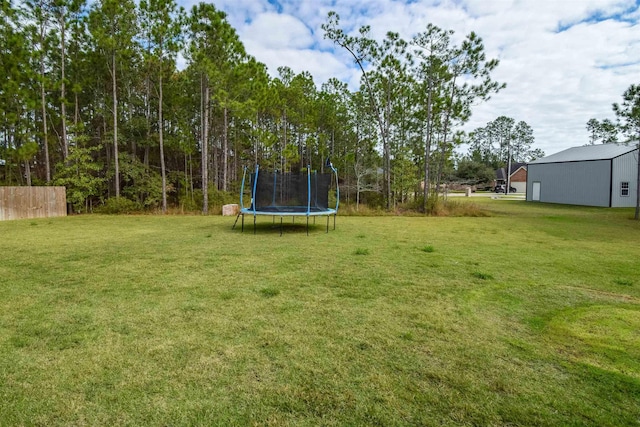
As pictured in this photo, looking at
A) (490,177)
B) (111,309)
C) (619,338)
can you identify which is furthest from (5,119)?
(490,177)

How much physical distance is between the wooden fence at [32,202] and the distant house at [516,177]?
42.5m

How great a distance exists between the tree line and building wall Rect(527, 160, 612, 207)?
864 cm

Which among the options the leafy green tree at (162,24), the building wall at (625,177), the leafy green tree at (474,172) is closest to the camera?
the leafy green tree at (162,24)

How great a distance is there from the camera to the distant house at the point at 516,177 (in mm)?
40469

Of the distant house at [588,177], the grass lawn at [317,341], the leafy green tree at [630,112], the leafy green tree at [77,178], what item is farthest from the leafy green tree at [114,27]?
the distant house at [588,177]

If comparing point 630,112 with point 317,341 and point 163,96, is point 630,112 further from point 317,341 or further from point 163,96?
point 163,96

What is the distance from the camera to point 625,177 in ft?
55.6

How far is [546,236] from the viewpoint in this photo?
653 centimetres

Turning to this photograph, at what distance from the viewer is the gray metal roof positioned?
17250 millimetres

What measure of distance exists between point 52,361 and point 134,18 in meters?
12.5

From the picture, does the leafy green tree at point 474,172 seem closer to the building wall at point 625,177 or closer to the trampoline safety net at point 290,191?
the building wall at point 625,177

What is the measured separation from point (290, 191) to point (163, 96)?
9115mm

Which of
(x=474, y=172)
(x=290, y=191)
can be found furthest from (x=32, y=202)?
(x=474, y=172)

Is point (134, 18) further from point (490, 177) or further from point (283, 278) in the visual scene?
point (490, 177)
